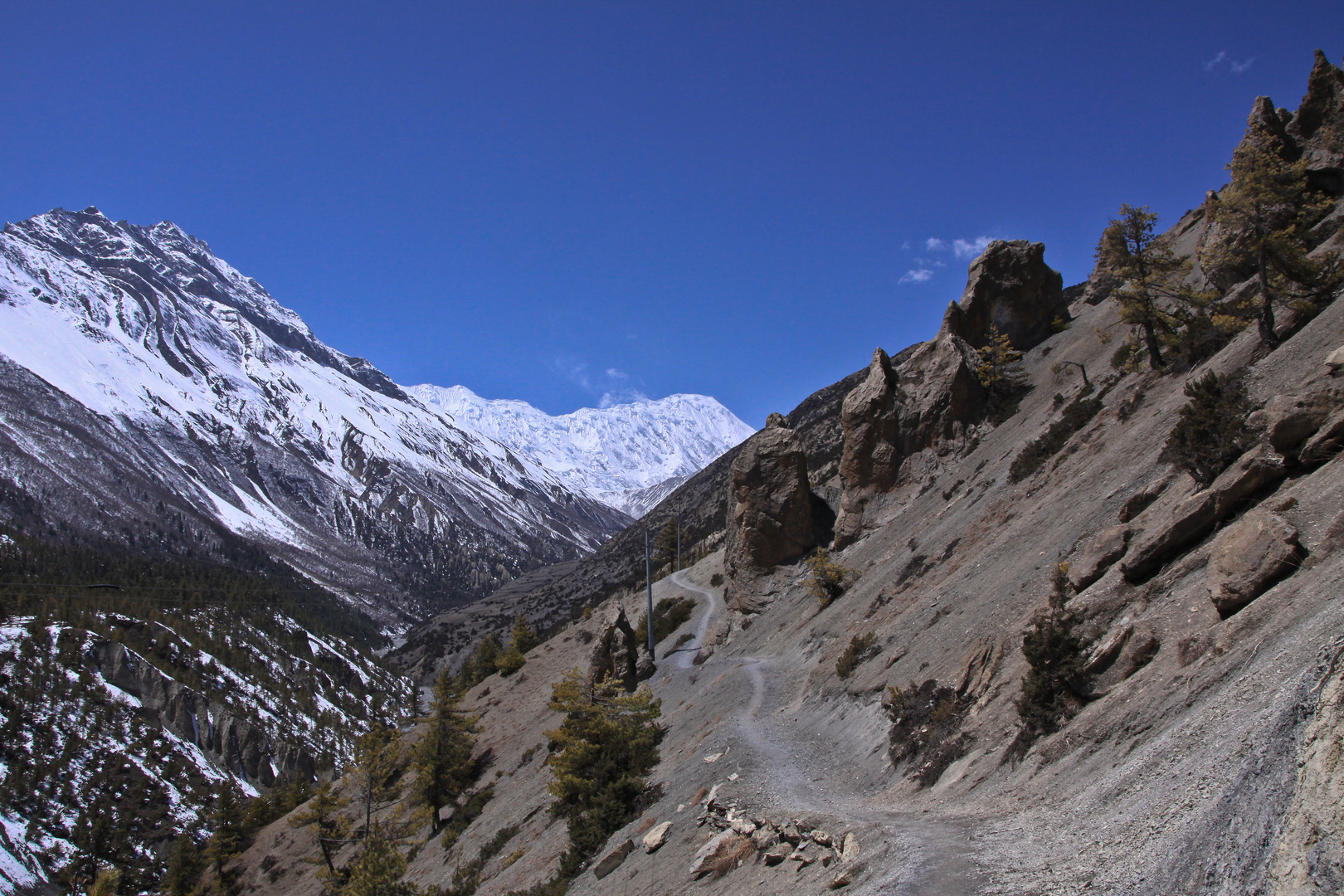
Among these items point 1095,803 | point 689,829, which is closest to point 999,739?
point 1095,803

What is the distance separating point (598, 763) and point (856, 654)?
27.9ft

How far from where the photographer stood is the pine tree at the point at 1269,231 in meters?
19.1

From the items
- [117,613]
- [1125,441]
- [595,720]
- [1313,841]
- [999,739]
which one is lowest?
[999,739]

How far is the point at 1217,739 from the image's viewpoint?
684 centimetres

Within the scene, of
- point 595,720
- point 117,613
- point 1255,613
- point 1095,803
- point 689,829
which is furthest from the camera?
point 117,613

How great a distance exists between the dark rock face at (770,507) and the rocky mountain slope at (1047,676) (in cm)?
449

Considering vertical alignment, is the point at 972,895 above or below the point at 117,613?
below

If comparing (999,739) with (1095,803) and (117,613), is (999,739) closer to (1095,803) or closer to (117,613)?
(1095,803)

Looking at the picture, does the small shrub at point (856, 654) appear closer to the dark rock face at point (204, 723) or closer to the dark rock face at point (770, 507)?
the dark rock face at point (770, 507)

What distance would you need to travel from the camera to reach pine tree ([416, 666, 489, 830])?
1364 inches

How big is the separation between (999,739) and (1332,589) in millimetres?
5395

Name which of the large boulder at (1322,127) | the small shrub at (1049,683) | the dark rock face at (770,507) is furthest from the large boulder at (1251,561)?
the dark rock face at (770,507)

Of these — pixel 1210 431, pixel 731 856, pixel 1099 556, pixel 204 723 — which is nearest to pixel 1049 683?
pixel 1099 556

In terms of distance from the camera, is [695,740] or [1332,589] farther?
[695,740]
